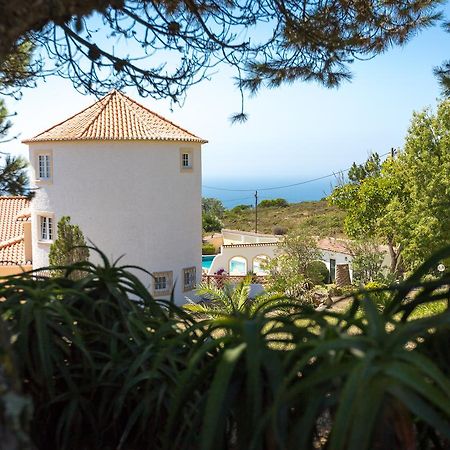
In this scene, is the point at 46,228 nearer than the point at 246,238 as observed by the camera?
Yes

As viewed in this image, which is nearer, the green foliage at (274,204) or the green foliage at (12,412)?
the green foliage at (12,412)

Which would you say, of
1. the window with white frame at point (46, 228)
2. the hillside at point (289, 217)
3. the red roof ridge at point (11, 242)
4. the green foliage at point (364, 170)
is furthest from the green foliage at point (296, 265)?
the hillside at point (289, 217)

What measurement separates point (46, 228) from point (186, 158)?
598 cm

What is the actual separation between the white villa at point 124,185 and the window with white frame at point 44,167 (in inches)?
1.0

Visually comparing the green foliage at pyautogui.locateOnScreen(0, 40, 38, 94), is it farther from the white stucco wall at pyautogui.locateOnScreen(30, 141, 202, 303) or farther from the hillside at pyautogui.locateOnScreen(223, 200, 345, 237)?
the hillside at pyautogui.locateOnScreen(223, 200, 345, 237)

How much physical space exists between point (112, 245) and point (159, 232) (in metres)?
1.81

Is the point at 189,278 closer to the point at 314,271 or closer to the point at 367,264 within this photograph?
the point at 314,271

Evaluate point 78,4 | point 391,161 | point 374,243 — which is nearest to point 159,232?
point 374,243

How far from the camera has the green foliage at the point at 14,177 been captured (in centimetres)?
579

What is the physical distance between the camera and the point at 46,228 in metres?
23.1

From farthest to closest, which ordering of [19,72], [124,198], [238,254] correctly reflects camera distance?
[238,254] → [124,198] → [19,72]

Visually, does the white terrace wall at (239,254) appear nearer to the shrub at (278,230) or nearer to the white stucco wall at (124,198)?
the white stucco wall at (124,198)

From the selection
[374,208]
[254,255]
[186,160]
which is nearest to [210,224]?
[254,255]

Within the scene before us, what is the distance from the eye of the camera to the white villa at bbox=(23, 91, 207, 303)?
2170cm
